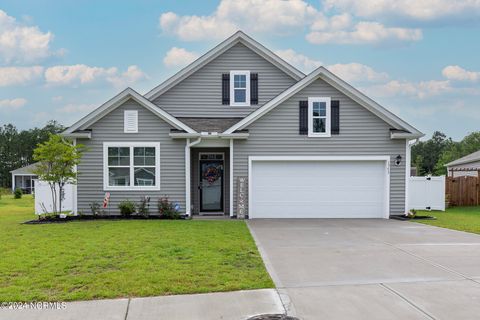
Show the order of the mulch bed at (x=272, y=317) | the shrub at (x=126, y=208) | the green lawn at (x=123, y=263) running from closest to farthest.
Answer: the mulch bed at (x=272, y=317), the green lawn at (x=123, y=263), the shrub at (x=126, y=208)

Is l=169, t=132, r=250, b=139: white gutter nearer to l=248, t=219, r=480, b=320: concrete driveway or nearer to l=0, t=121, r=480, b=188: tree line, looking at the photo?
l=248, t=219, r=480, b=320: concrete driveway

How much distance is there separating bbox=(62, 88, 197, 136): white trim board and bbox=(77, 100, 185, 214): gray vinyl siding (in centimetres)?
16

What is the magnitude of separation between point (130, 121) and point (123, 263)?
854 centimetres

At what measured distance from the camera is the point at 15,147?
71125 mm

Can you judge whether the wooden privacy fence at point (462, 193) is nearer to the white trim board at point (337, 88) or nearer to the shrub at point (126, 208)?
the white trim board at point (337, 88)

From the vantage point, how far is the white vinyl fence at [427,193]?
61.0 ft

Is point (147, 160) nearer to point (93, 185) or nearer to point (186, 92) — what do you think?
point (93, 185)

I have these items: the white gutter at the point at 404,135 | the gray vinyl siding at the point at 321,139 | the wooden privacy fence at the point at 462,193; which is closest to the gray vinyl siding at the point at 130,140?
the gray vinyl siding at the point at 321,139

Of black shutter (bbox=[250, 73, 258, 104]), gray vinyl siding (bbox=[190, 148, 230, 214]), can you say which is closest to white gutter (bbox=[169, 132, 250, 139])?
gray vinyl siding (bbox=[190, 148, 230, 214])

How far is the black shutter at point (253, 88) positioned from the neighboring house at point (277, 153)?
217 cm

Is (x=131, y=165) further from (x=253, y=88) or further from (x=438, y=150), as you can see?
(x=438, y=150)

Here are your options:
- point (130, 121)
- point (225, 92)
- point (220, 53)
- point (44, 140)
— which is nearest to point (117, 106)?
point (130, 121)

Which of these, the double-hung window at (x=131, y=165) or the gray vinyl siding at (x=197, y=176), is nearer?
the double-hung window at (x=131, y=165)

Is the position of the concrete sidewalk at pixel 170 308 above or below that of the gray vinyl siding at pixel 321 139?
below
